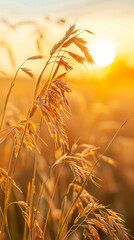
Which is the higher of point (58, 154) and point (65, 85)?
point (65, 85)

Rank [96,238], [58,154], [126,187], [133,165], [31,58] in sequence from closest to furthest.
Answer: [31,58] → [96,238] → [58,154] → [126,187] → [133,165]

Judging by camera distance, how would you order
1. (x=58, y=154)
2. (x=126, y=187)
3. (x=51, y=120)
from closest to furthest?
(x=51, y=120) < (x=58, y=154) < (x=126, y=187)

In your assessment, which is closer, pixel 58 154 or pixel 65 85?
pixel 65 85

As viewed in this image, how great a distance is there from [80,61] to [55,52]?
11cm

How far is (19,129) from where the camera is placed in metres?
1.40


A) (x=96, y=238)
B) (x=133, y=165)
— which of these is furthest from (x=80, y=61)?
(x=133, y=165)

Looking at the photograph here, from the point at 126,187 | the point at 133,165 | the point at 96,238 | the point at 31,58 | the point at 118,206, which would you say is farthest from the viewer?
the point at 133,165

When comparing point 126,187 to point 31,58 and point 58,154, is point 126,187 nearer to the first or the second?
point 58,154

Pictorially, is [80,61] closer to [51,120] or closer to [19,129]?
[51,120]

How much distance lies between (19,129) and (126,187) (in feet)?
13.4

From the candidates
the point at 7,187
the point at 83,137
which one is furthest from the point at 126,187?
the point at 7,187

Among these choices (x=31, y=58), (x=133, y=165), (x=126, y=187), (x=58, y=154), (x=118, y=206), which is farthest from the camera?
(x=133, y=165)

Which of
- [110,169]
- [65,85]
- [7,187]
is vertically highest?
[65,85]

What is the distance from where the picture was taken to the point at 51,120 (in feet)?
4.07
